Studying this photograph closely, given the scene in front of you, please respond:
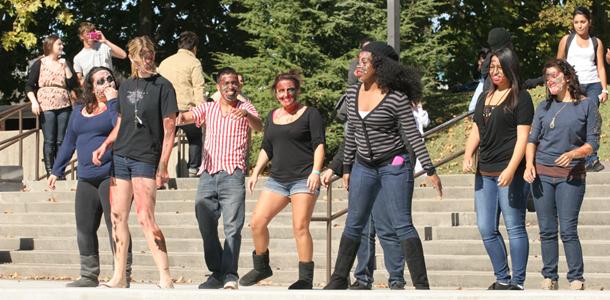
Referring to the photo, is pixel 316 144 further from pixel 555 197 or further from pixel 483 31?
pixel 483 31

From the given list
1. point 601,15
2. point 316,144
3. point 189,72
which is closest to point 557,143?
point 316,144

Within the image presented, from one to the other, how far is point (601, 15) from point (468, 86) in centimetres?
375

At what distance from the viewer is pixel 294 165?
459 inches

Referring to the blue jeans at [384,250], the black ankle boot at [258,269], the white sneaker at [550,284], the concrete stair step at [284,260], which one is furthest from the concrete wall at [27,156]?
the white sneaker at [550,284]

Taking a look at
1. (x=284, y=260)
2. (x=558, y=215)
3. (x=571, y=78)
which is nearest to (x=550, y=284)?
(x=558, y=215)

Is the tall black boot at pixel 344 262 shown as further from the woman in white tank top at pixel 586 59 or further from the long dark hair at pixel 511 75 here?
the woman in white tank top at pixel 586 59

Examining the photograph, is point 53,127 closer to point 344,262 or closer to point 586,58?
point 586,58

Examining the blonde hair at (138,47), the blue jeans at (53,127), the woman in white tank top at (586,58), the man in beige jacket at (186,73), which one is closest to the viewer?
the blonde hair at (138,47)

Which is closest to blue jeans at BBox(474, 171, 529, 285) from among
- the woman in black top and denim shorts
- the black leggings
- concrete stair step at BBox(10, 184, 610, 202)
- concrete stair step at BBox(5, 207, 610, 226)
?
the woman in black top and denim shorts

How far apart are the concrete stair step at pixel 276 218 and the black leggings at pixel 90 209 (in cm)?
471

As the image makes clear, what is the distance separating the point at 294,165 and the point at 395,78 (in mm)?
1381

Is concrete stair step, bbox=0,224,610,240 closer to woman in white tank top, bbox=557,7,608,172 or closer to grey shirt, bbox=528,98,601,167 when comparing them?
woman in white tank top, bbox=557,7,608,172

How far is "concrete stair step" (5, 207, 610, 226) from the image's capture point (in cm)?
1502

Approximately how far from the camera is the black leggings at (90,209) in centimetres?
1180
